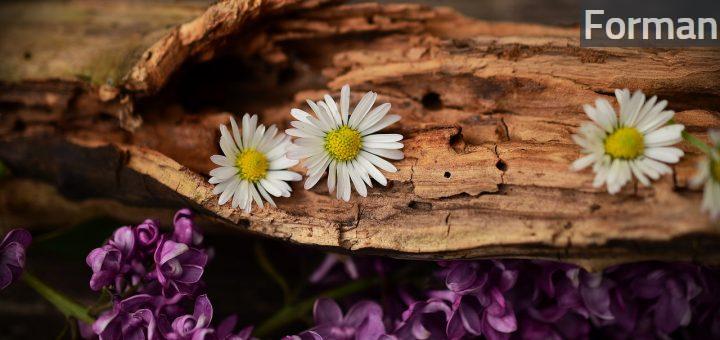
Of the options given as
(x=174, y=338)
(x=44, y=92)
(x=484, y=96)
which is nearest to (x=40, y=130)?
(x=44, y=92)

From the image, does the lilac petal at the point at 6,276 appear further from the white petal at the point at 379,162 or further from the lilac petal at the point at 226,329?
the white petal at the point at 379,162

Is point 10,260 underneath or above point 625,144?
underneath

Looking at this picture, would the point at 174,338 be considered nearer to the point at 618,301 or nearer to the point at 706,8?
the point at 618,301

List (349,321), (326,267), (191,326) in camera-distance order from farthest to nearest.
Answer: (326,267) < (349,321) < (191,326)

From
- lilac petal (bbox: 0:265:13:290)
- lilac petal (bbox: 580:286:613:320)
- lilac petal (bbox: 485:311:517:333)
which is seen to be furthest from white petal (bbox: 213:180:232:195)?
lilac petal (bbox: 580:286:613:320)

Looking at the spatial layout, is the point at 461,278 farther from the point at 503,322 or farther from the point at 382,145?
the point at 382,145

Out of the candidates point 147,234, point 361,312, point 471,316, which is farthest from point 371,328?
point 147,234
